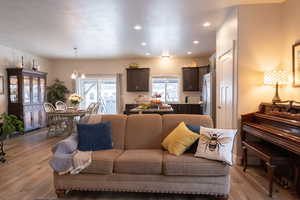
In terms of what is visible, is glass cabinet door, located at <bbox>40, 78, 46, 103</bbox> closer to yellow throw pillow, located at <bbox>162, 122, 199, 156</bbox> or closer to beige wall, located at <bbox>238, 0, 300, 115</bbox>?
yellow throw pillow, located at <bbox>162, 122, 199, 156</bbox>

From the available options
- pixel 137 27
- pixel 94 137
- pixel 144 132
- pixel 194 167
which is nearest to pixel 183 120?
pixel 144 132

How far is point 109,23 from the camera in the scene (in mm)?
4164

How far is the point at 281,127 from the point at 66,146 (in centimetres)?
277

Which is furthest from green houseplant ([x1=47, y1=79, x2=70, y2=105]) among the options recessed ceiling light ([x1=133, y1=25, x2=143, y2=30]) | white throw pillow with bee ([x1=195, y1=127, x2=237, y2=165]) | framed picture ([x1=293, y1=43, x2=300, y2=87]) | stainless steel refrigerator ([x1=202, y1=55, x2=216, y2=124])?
framed picture ([x1=293, y1=43, x2=300, y2=87])

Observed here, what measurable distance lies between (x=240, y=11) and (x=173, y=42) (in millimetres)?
2454

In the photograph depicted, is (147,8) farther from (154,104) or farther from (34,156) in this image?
(34,156)

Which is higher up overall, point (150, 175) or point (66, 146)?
point (66, 146)

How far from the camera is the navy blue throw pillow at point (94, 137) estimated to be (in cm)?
276

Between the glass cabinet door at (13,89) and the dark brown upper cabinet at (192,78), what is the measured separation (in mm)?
5674

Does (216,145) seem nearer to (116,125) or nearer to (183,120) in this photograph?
(183,120)

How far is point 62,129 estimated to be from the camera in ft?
21.9

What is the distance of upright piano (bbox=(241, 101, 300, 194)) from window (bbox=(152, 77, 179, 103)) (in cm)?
506

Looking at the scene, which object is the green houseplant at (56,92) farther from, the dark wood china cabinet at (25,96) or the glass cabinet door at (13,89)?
the glass cabinet door at (13,89)

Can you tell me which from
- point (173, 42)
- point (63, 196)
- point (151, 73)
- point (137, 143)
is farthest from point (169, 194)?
point (151, 73)
